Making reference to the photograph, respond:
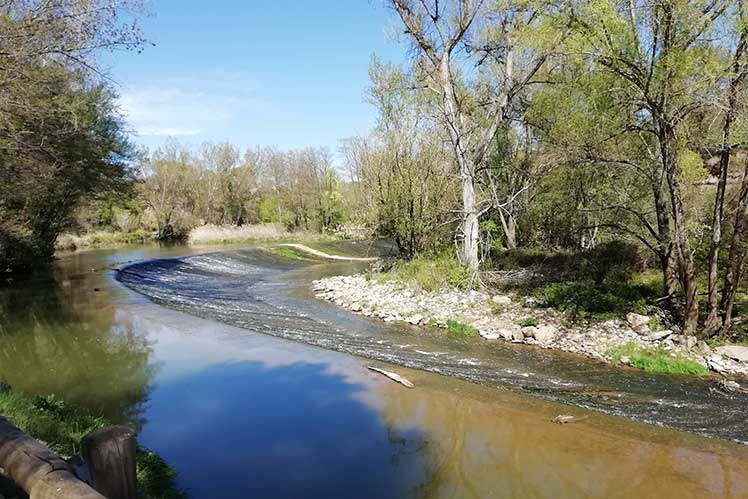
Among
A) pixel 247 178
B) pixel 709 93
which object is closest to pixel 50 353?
pixel 709 93

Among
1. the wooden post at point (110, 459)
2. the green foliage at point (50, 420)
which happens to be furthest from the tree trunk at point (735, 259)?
the green foliage at point (50, 420)

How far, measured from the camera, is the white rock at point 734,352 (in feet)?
27.4

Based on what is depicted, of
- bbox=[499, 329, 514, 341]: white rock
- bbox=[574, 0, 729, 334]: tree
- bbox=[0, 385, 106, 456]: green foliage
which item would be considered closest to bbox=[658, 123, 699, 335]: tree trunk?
bbox=[574, 0, 729, 334]: tree

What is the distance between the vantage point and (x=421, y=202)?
1723 cm

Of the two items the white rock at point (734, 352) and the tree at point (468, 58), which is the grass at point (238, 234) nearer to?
Answer: the tree at point (468, 58)

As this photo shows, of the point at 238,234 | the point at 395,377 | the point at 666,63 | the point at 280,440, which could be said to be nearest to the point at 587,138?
the point at 666,63

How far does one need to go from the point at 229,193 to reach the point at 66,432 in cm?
4770

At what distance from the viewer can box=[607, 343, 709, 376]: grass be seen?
8347mm

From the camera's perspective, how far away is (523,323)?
36.4 feet

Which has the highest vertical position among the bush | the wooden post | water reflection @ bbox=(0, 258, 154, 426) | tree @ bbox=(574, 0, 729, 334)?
tree @ bbox=(574, 0, 729, 334)

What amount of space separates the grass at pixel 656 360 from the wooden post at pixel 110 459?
28.8ft

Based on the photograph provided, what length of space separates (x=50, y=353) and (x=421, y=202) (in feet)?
38.5

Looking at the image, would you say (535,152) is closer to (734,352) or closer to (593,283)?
(593,283)

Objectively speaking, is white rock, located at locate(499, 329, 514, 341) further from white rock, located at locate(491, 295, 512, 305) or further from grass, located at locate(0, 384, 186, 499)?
grass, located at locate(0, 384, 186, 499)
